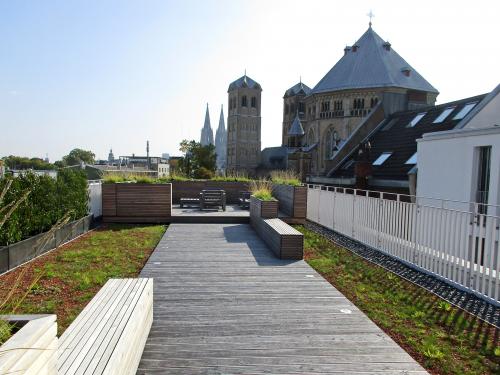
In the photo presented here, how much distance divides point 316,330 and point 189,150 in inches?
2116

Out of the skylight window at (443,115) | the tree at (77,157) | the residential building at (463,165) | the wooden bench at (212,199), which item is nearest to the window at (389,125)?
the skylight window at (443,115)

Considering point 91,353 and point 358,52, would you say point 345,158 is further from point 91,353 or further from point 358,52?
point 91,353

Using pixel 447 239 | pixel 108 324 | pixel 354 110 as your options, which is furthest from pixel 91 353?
pixel 354 110

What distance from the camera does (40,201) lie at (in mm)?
8305

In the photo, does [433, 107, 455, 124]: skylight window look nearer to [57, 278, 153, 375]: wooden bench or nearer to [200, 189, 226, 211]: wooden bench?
[200, 189, 226, 211]: wooden bench

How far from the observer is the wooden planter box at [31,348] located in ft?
5.37

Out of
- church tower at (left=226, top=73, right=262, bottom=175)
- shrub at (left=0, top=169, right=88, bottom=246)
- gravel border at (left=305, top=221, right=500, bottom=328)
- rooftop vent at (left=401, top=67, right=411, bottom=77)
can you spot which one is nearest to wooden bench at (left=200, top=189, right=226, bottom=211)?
shrub at (left=0, top=169, right=88, bottom=246)

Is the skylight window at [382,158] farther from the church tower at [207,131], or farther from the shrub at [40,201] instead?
the church tower at [207,131]

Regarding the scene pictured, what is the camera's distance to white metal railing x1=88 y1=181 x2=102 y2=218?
11750 mm

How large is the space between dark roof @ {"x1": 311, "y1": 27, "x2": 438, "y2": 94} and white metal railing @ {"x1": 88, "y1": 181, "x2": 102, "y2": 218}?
36754mm

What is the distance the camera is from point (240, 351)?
364cm

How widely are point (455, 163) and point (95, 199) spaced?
11.3 meters

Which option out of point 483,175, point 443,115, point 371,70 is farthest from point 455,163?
point 371,70

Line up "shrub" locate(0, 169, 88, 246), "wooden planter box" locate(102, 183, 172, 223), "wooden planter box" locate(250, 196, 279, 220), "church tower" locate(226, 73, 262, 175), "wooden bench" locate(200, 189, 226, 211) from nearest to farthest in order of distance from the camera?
"shrub" locate(0, 169, 88, 246)
"wooden planter box" locate(250, 196, 279, 220)
"wooden planter box" locate(102, 183, 172, 223)
"wooden bench" locate(200, 189, 226, 211)
"church tower" locate(226, 73, 262, 175)
